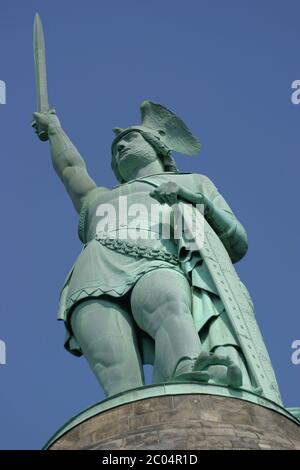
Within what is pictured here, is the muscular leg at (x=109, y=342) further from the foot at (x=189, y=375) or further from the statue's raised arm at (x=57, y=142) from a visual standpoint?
the statue's raised arm at (x=57, y=142)

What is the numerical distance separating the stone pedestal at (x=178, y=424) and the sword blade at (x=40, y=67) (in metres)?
6.29

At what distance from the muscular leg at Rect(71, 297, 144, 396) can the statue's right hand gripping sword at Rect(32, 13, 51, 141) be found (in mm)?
3849

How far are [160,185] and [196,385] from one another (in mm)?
3344

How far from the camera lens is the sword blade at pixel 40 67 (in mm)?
16406

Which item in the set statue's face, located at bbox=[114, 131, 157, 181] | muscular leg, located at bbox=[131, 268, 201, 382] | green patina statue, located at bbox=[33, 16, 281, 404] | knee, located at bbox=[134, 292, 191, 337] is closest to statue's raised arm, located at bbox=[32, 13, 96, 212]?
green patina statue, located at bbox=[33, 16, 281, 404]

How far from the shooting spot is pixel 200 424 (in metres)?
10.4

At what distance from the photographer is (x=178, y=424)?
10.4 metres

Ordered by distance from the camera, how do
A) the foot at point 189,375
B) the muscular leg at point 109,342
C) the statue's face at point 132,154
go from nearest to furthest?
the foot at point 189,375, the muscular leg at point 109,342, the statue's face at point 132,154

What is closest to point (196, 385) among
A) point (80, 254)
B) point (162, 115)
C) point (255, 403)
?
point (255, 403)

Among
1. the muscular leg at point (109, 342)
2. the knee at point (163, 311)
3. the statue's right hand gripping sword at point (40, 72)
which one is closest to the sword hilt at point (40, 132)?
the statue's right hand gripping sword at point (40, 72)

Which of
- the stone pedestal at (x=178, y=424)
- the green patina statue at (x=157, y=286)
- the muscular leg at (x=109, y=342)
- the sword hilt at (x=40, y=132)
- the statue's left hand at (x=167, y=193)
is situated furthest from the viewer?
the sword hilt at (x=40, y=132)

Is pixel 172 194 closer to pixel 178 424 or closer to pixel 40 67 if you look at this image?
pixel 178 424

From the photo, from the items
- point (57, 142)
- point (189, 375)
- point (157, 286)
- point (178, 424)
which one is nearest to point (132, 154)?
point (57, 142)

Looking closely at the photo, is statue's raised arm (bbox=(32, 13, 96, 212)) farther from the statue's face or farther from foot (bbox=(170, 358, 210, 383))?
foot (bbox=(170, 358, 210, 383))
